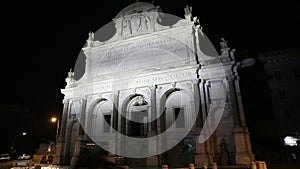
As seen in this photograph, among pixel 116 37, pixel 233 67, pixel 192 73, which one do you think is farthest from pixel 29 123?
pixel 233 67

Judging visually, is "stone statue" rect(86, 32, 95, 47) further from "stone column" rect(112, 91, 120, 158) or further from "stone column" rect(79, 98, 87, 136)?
"stone column" rect(112, 91, 120, 158)

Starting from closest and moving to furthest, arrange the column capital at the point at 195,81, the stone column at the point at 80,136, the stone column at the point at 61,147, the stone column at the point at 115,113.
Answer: the column capital at the point at 195,81 → the stone column at the point at 115,113 → the stone column at the point at 80,136 → the stone column at the point at 61,147

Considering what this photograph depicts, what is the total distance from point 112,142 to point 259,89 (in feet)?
72.4

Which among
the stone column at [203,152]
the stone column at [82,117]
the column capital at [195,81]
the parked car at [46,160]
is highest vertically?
the column capital at [195,81]

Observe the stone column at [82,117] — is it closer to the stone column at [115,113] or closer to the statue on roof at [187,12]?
the stone column at [115,113]

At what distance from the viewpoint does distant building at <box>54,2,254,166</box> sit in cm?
1945

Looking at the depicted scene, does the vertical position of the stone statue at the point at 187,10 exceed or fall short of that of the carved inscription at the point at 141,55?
it exceeds it

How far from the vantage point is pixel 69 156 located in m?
25.1

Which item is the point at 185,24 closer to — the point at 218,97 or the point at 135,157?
the point at 218,97

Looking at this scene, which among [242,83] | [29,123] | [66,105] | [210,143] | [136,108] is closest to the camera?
[210,143]

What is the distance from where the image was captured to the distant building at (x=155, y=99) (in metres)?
19.5

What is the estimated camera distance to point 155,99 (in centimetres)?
2211

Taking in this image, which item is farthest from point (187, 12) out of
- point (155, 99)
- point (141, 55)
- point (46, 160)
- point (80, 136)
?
point (46, 160)

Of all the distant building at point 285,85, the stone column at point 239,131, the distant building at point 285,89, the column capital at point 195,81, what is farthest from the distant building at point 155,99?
the distant building at point 285,85
